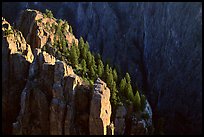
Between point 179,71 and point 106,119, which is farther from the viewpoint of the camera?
point 179,71

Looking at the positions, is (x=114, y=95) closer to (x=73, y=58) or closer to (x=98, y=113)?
(x=73, y=58)

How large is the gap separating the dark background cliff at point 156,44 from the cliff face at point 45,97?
31846 mm

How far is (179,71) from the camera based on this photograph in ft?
349

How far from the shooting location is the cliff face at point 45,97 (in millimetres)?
66750

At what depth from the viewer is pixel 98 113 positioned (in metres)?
67.0

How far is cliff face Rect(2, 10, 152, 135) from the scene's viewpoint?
66.8 metres

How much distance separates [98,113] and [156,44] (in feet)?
173

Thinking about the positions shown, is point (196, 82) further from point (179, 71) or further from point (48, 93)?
point (48, 93)

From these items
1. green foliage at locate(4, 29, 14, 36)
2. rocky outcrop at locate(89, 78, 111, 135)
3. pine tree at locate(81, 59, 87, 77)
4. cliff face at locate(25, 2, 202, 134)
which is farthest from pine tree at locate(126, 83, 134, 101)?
green foliage at locate(4, 29, 14, 36)

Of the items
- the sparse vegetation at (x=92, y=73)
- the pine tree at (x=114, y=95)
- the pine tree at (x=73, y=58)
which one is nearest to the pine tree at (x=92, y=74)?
the sparse vegetation at (x=92, y=73)

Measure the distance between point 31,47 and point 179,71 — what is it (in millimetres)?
42695

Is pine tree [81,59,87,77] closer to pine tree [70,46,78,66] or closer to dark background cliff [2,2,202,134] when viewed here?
pine tree [70,46,78,66]

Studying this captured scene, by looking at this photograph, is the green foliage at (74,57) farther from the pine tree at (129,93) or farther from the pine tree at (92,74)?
the pine tree at (129,93)

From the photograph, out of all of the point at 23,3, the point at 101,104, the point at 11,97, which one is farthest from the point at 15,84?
the point at 23,3
